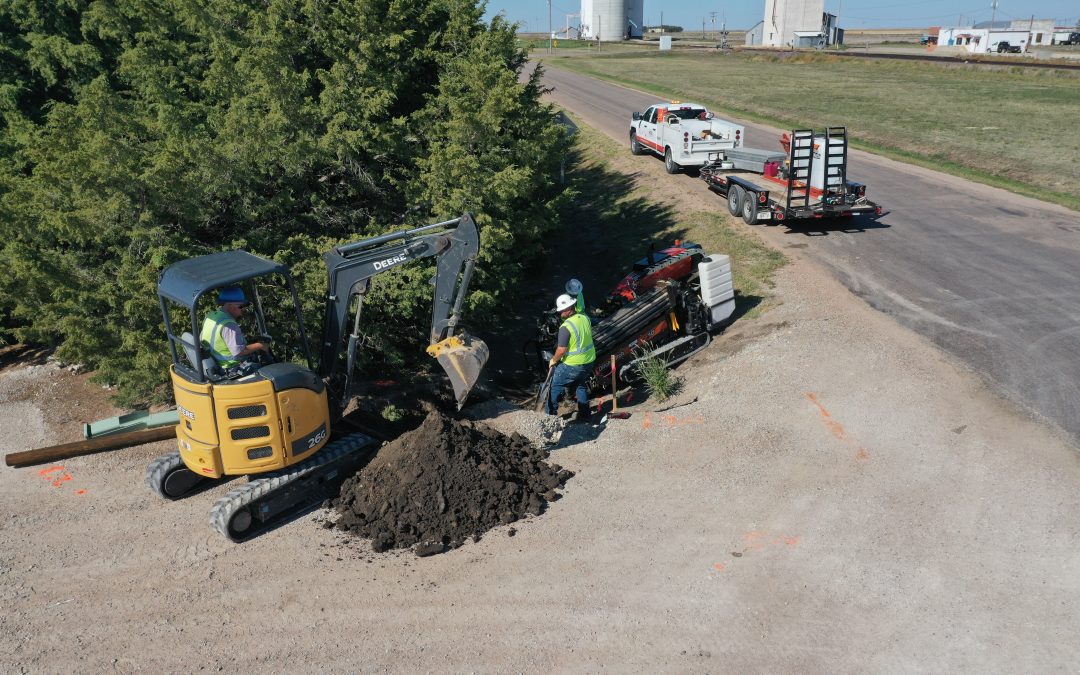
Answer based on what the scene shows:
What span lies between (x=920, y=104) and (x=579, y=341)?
35.6 m

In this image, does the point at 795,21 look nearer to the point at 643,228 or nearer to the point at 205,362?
the point at 643,228

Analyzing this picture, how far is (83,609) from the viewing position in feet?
24.1

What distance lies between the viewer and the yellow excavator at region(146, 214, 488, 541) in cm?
794

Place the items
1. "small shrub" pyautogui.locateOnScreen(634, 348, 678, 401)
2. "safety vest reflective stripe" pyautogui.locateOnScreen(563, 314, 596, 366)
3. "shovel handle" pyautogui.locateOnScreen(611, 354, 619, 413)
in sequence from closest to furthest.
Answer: "safety vest reflective stripe" pyautogui.locateOnScreen(563, 314, 596, 366)
"shovel handle" pyautogui.locateOnScreen(611, 354, 619, 413)
"small shrub" pyautogui.locateOnScreen(634, 348, 678, 401)

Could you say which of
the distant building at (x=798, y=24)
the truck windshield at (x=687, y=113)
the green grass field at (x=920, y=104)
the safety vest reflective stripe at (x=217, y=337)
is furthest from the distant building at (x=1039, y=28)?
the safety vest reflective stripe at (x=217, y=337)

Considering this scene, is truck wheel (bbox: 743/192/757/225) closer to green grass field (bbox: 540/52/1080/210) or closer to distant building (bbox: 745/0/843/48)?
green grass field (bbox: 540/52/1080/210)

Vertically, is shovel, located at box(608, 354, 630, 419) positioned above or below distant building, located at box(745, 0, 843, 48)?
below

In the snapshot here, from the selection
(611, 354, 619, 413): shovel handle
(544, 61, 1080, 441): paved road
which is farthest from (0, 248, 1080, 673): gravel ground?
(544, 61, 1080, 441): paved road

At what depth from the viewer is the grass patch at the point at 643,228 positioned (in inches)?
616

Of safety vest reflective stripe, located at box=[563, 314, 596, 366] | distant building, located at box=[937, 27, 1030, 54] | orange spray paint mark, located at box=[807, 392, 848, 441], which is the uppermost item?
distant building, located at box=[937, 27, 1030, 54]

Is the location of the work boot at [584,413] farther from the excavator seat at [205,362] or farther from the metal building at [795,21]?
the metal building at [795,21]

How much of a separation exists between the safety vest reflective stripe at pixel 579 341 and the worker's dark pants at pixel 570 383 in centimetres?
10

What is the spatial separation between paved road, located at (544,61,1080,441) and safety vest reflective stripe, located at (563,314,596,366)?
567cm

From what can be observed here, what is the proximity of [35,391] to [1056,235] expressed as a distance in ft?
69.0
